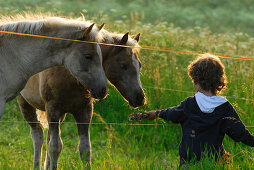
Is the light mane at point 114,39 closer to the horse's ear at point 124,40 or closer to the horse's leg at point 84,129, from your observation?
the horse's ear at point 124,40

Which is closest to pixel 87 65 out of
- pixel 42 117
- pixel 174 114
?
pixel 174 114

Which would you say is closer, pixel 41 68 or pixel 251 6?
pixel 41 68

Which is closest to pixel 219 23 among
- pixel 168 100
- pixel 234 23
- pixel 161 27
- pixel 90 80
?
pixel 234 23

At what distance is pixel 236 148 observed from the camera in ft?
20.2

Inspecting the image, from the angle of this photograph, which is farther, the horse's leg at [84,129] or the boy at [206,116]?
the horse's leg at [84,129]

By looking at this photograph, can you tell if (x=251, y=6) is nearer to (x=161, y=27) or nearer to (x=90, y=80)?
(x=161, y=27)

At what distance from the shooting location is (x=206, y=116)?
3920 millimetres

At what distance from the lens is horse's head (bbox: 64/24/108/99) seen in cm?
443

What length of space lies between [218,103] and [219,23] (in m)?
16.7

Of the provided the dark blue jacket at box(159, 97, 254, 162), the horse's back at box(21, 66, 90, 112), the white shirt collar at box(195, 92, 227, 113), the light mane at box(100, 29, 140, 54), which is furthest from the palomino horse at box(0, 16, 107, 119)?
the white shirt collar at box(195, 92, 227, 113)

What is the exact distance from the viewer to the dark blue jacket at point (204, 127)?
3.92 metres

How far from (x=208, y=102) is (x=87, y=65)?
140 centimetres

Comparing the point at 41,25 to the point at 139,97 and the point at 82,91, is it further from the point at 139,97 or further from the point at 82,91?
the point at 139,97

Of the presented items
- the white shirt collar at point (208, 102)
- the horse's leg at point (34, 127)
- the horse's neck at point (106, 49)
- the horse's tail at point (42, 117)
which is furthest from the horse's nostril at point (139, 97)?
the horse's leg at point (34, 127)
